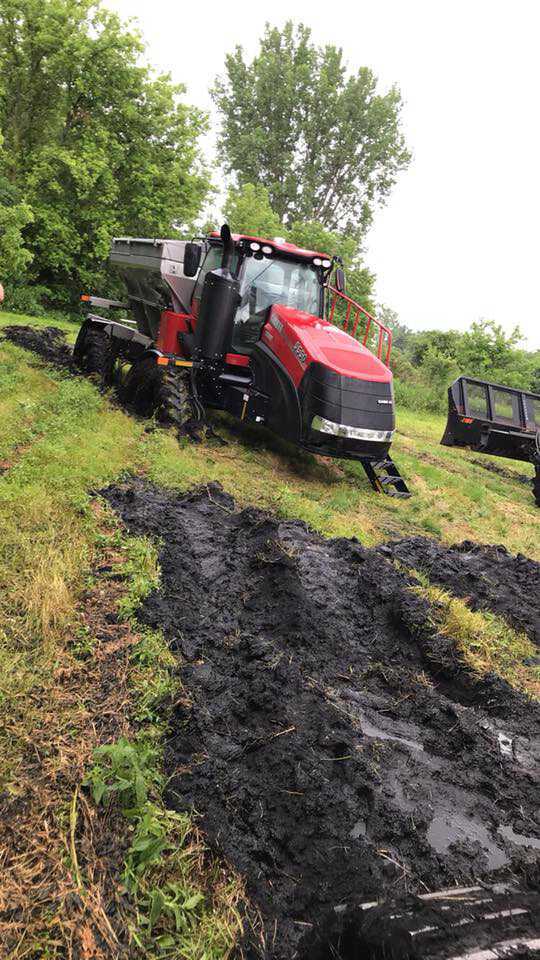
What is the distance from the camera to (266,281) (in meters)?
7.70

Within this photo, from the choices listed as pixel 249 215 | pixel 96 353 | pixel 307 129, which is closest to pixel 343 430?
pixel 96 353

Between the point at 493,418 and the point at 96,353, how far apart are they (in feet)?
23.1

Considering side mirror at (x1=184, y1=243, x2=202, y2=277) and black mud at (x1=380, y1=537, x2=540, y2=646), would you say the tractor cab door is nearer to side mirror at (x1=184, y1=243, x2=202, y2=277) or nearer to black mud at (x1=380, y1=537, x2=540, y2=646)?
side mirror at (x1=184, y1=243, x2=202, y2=277)

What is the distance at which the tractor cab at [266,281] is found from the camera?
24.8 ft

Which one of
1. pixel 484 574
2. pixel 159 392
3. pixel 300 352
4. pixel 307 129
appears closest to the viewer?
pixel 484 574

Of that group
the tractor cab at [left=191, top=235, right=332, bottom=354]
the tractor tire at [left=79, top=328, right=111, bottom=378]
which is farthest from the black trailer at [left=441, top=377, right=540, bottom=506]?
the tractor tire at [left=79, top=328, right=111, bottom=378]

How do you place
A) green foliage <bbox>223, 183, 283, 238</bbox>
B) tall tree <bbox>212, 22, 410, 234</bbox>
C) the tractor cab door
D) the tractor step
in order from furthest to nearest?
tall tree <bbox>212, 22, 410, 234</bbox>, green foliage <bbox>223, 183, 283, 238</bbox>, the tractor cab door, the tractor step

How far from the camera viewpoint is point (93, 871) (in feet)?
6.26

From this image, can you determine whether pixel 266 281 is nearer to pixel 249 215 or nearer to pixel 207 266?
pixel 207 266

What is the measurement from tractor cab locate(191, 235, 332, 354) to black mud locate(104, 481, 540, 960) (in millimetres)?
3998

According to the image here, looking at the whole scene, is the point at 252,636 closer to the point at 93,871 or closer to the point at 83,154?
the point at 93,871

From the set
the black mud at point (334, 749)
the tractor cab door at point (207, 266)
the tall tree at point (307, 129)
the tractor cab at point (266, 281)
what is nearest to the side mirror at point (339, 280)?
the tractor cab at point (266, 281)

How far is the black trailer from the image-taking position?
34.7 feet

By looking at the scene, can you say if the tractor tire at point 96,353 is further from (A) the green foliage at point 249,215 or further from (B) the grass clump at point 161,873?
(A) the green foliage at point 249,215
